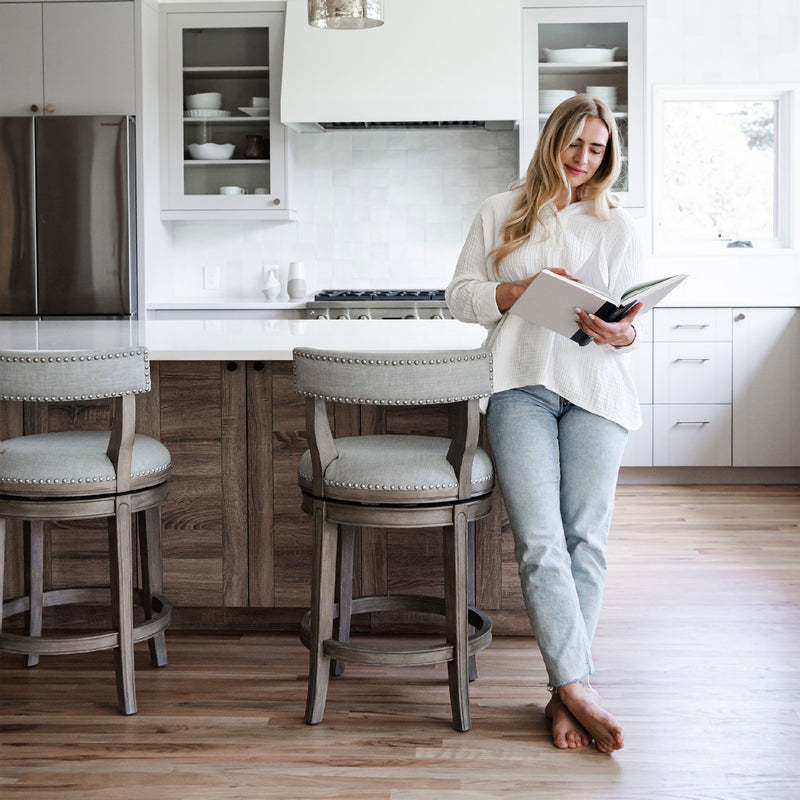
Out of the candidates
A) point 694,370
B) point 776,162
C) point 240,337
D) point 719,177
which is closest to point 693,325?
point 694,370

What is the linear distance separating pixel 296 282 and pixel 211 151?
2.49 ft

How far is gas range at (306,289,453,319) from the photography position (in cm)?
482

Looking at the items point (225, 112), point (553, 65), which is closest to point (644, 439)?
point (553, 65)

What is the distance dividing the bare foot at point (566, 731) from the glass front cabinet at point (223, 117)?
10.8 feet

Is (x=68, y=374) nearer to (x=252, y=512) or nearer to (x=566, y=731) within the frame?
(x=252, y=512)

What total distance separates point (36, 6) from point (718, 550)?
12.5ft

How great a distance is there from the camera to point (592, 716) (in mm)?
2125

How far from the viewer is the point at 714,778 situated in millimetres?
2004

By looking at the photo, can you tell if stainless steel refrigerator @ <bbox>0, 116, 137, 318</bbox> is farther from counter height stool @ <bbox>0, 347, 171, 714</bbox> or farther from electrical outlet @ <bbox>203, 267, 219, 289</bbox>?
counter height stool @ <bbox>0, 347, 171, 714</bbox>

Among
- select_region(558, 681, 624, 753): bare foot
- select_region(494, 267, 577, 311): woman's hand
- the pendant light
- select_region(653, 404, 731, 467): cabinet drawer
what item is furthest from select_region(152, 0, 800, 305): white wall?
select_region(558, 681, 624, 753): bare foot

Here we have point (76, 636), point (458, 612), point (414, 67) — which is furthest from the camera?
point (414, 67)

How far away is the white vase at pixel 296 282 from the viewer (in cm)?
514

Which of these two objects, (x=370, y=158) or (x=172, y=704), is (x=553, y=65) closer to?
(x=370, y=158)

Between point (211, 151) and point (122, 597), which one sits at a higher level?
point (211, 151)
